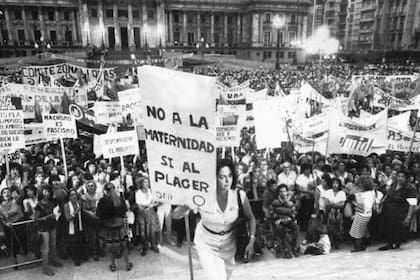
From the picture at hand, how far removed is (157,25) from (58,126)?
60825 mm

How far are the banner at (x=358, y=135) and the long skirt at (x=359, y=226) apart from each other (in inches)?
90.1

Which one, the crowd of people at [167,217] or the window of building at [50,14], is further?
the window of building at [50,14]

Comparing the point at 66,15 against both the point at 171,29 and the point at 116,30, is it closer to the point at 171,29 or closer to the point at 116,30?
the point at 116,30

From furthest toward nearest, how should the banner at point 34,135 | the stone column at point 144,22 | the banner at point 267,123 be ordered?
the stone column at point 144,22
the banner at point 34,135
the banner at point 267,123

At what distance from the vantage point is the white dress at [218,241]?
3.61 meters

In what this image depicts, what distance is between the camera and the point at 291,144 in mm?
9336

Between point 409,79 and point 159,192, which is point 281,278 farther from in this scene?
point 409,79

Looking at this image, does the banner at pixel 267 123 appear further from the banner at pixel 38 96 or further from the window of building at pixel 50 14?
the window of building at pixel 50 14

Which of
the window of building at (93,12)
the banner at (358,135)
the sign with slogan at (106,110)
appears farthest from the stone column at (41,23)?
the banner at (358,135)

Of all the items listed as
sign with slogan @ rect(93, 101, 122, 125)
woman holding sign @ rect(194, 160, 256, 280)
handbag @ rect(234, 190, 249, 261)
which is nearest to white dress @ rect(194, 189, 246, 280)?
woman holding sign @ rect(194, 160, 256, 280)

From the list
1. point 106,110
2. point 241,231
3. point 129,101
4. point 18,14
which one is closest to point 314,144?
point 241,231

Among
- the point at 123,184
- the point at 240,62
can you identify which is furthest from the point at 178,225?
the point at 240,62

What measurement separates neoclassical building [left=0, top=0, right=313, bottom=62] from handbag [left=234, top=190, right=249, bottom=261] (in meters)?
55.8

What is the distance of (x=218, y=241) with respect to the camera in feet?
11.9
